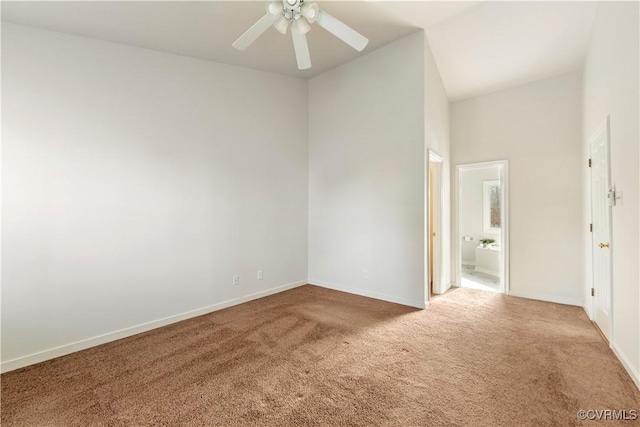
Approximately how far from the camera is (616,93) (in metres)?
2.38

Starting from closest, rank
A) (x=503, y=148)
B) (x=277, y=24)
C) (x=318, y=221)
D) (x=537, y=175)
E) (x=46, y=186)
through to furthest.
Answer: (x=277, y=24)
(x=46, y=186)
(x=537, y=175)
(x=503, y=148)
(x=318, y=221)

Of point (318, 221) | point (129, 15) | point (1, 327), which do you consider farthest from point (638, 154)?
point (1, 327)

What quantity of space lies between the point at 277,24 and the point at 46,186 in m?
2.51

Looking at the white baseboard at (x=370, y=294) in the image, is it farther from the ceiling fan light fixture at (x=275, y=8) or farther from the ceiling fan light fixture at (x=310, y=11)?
the ceiling fan light fixture at (x=275, y=8)

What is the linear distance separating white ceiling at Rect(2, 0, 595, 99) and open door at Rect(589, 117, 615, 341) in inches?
49.2

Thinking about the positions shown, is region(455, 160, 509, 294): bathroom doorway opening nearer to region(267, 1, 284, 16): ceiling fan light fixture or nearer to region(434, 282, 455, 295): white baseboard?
region(434, 282, 455, 295): white baseboard

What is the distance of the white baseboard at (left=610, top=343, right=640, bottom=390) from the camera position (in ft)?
6.57

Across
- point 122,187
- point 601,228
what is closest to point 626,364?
point 601,228

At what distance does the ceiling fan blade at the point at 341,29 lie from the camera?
217 centimetres

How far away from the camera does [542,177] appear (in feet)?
13.2

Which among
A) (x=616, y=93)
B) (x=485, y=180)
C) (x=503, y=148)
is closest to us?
(x=616, y=93)

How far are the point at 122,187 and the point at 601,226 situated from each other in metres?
4.98

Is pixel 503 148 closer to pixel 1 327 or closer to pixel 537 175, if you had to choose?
pixel 537 175

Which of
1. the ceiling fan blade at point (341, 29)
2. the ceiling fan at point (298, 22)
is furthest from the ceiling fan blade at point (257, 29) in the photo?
the ceiling fan blade at point (341, 29)
